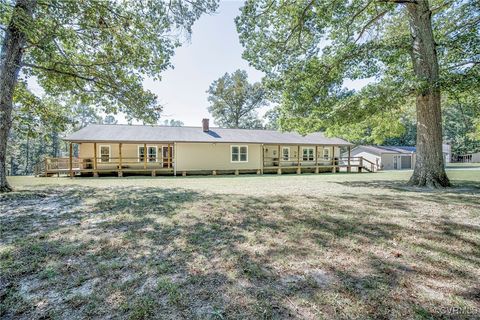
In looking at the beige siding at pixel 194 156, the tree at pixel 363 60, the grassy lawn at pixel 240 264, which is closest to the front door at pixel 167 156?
the beige siding at pixel 194 156

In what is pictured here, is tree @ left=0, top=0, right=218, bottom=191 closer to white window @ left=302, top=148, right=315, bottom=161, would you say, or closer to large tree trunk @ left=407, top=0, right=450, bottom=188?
large tree trunk @ left=407, top=0, right=450, bottom=188

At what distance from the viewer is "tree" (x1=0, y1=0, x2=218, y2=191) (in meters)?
7.57

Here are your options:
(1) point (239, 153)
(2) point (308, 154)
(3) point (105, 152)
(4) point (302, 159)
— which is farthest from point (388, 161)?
(3) point (105, 152)

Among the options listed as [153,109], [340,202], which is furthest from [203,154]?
[340,202]

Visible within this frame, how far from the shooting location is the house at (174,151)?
1589 centimetres

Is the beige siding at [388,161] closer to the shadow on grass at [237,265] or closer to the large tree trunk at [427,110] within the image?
the large tree trunk at [427,110]

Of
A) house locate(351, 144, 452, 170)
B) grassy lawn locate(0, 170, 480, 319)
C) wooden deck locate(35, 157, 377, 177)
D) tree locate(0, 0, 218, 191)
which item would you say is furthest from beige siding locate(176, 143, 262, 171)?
house locate(351, 144, 452, 170)

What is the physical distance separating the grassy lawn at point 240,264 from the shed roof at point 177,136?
38.0 feet

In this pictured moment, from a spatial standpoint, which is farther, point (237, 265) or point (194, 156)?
point (194, 156)

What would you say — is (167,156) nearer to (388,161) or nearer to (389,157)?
(388,161)

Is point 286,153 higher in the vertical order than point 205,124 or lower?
lower

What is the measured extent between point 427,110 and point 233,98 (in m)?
31.1

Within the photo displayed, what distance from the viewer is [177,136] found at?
1756 cm

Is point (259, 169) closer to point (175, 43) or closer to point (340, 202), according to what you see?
point (175, 43)
